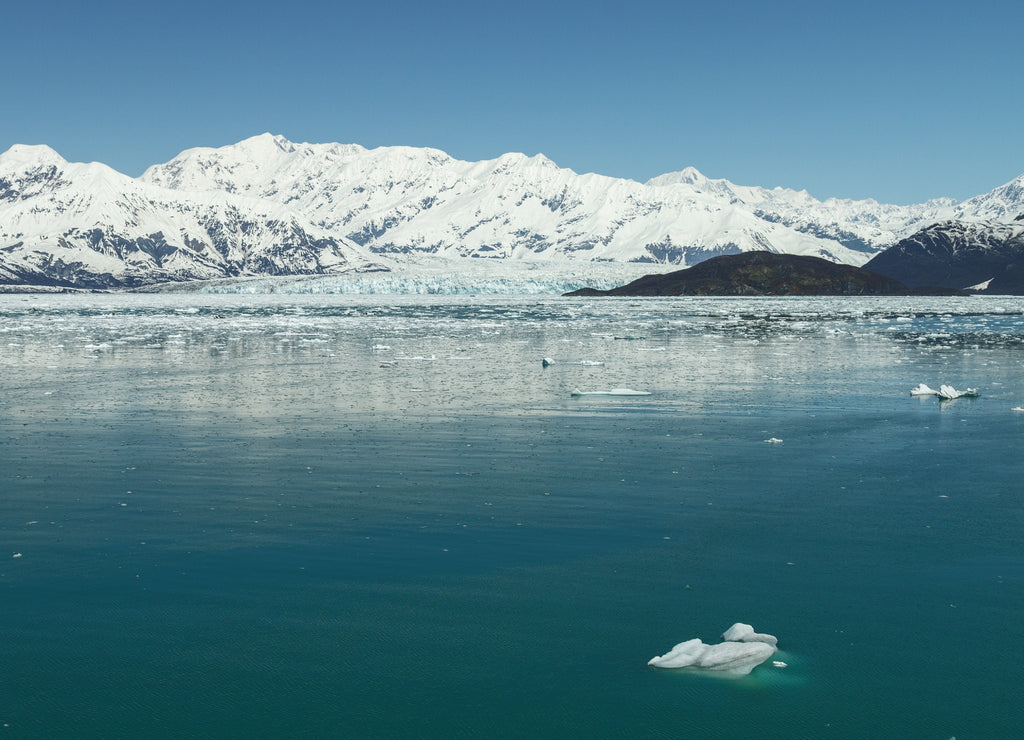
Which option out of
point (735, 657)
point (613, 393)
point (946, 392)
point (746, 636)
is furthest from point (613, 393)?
point (735, 657)

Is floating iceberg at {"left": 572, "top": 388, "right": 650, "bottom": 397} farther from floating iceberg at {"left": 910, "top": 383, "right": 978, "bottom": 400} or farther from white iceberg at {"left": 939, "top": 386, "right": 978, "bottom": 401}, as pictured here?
white iceberg at {"left": 939, "top": 386, "right": 978, "bottom": 401}

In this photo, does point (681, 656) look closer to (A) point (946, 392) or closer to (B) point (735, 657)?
(B) point (735, 657)

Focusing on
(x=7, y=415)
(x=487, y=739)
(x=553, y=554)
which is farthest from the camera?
(x=7, y=415)

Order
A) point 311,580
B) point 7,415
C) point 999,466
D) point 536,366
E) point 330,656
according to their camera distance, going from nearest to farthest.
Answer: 1. point 330,656
2. point 311,580
3. point 999,466
4. point 7,415
5. point 536,366

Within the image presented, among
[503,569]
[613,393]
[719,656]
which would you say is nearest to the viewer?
[719,656]

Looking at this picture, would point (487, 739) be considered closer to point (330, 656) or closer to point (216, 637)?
point (330, 656)

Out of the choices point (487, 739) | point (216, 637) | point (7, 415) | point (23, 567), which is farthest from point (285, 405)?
point (487, 739)

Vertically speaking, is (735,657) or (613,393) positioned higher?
(613,393)
